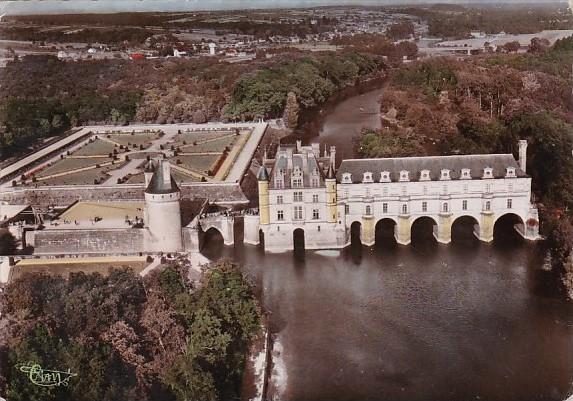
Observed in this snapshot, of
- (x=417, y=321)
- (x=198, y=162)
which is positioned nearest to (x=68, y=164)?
(x=198, y=162)

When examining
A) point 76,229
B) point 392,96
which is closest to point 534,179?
point 392,96

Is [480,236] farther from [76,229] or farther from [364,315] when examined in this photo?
[76,229]

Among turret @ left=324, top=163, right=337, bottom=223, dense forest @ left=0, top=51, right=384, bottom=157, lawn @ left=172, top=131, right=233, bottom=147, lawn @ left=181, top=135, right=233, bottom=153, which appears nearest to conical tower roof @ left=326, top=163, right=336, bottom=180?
turret @ left=324, top=163, right=337, bottom=223

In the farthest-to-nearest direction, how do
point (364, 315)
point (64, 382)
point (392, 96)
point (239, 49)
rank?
point (239, 49), point (392, 96), point (364, 315), point (64, 382)

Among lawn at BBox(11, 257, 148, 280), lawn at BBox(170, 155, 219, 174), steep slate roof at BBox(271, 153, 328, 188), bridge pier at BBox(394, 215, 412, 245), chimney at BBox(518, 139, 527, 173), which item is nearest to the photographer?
lawn at BBox(11, 257, 148, 280)

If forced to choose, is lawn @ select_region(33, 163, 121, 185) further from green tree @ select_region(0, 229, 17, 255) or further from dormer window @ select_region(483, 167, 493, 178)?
dormer window @ select_region(483, 167, 493, 178)

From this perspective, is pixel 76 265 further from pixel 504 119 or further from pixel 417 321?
pixel 504 119
